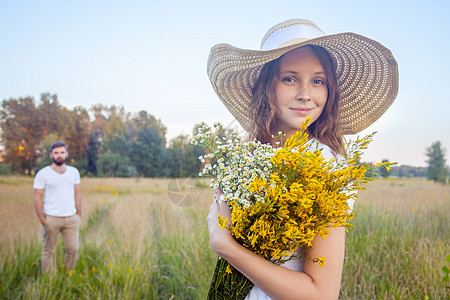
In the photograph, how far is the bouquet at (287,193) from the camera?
0.93m

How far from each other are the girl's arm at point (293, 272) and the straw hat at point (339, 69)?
929mm

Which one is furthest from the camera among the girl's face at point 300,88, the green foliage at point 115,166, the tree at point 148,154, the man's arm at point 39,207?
the tree at point 148,154

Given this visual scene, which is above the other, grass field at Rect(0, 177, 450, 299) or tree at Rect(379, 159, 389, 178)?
tree at Rect(379, 159, 389, 178)

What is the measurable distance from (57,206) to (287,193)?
545 cm

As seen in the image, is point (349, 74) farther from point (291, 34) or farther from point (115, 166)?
point (115, 166)

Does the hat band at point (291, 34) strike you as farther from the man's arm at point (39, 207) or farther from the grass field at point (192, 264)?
the man's arm at point (39, 207)

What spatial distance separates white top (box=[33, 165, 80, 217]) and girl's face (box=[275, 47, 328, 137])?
5.05 m

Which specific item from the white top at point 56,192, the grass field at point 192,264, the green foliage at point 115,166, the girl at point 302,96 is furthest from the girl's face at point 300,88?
the green foliage at point 115,166

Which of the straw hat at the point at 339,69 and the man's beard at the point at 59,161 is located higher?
the straw hat at the point at 339,69

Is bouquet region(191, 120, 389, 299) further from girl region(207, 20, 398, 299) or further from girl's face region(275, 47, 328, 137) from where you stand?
girl's face region(275, 47, 328, 137)

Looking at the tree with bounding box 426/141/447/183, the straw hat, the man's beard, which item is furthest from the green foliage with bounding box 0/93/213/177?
the tree with bounding box 426/141/447/183

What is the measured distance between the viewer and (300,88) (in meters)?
1.47

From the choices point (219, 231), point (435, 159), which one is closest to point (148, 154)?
point (219, 231)

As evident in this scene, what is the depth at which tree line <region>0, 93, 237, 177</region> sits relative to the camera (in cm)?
3488
